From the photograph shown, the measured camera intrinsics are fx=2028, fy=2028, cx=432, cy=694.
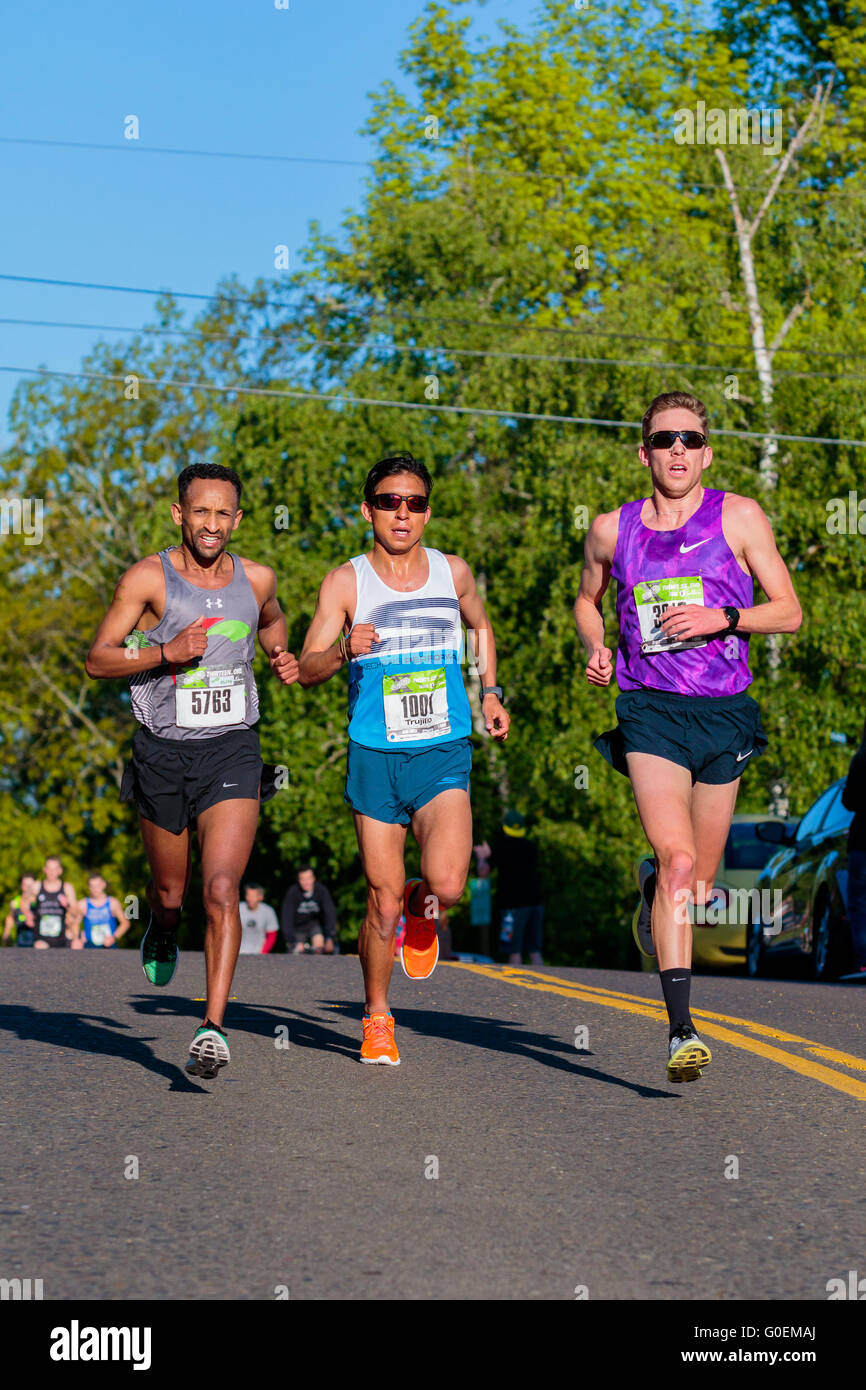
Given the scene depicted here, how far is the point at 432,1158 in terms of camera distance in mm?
5684

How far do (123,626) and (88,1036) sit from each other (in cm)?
202

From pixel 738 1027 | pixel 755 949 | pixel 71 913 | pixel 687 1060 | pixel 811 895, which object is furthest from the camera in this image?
pixel 71 913

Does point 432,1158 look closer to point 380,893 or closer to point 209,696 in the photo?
point 380,893

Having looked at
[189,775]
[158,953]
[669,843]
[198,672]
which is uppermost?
[198,672]

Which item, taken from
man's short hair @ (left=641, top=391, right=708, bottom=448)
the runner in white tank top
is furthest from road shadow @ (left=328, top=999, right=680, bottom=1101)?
man's short hair @ (left=641, top=391, right=708, bottom=448)

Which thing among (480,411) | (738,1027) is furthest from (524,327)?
(738,1027)

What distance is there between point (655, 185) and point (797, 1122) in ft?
115

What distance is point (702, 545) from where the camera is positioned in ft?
23.4

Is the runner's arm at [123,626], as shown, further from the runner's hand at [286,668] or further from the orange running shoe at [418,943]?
the orange running shoe at [418,943]

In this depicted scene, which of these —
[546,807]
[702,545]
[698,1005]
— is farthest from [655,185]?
[702,545]

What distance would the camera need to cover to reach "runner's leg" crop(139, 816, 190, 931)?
305 inches

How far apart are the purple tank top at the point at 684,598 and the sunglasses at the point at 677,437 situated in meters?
0.19

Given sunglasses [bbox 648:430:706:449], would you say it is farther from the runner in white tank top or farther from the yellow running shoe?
the yellow running shoe

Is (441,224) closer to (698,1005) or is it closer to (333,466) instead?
(333,466)
